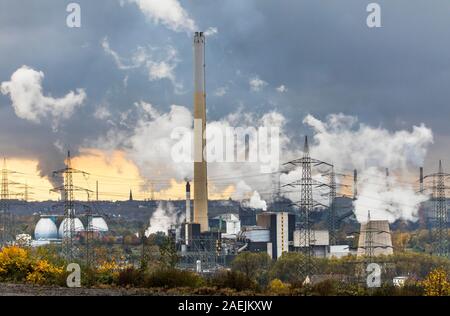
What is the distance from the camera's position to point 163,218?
13562cm

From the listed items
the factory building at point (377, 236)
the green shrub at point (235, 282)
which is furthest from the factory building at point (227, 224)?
the green shrub at point (235, 282)

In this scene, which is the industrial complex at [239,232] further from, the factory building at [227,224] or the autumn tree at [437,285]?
the autumn tree at [437,285]

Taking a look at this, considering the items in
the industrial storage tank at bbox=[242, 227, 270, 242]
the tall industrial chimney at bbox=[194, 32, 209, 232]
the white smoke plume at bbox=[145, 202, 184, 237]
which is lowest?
the industrial storage tank at bbox=[242, 227, 270, 242]

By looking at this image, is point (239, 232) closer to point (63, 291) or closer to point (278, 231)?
point (278, 231)

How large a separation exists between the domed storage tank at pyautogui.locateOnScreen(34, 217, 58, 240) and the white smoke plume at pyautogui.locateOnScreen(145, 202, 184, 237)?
1598 centimetres

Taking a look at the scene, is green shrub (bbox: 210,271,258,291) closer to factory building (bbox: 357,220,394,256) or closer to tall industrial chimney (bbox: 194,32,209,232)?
factory building (bbox: 357,220,394,256)

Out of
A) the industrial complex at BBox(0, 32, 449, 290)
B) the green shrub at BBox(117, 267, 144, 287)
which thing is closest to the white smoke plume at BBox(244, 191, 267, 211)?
the industrial complex at BBox(0, 32, 449, 290)

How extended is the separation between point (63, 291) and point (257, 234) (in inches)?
3442

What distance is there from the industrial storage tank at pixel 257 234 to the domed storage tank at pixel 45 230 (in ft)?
126

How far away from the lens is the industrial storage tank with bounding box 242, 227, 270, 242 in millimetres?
103312

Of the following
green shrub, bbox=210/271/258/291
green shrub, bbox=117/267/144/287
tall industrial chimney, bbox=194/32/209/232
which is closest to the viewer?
green shrub, bbox=210/271/258/291
